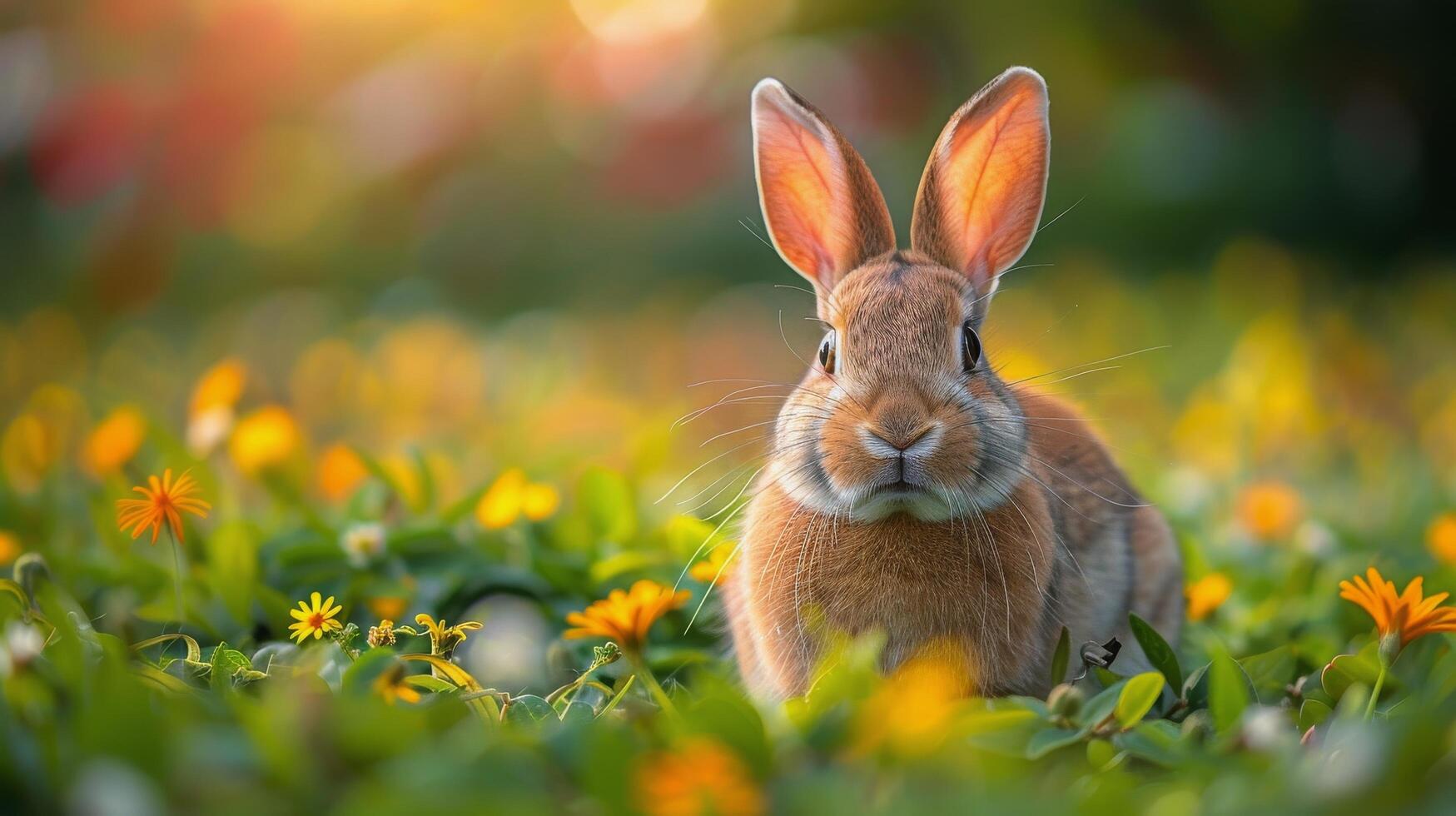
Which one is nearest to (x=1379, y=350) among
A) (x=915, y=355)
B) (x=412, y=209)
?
(x=915, y=355)

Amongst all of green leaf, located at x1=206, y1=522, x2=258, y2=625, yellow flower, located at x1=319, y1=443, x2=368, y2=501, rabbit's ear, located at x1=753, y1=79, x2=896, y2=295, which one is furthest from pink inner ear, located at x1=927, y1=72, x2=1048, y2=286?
yellow flower, located at x1=319, y1=443, x2=368, y2=501

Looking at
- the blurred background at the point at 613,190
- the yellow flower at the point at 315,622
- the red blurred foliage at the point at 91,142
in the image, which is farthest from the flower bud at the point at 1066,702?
the red blurred foliage at the point at 91,142

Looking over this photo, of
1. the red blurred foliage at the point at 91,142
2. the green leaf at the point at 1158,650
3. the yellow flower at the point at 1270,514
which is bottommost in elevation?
the yellow flower at the point at 1270,514

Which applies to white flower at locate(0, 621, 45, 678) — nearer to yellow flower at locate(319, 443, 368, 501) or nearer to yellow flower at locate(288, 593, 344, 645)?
yellow flower at locate(288, 593, 344, 645)

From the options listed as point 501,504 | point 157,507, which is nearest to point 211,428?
point 501,504

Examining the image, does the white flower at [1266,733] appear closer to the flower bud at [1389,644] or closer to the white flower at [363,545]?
the flower bud at [1389,644]

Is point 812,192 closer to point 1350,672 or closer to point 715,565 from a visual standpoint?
point 715,565
